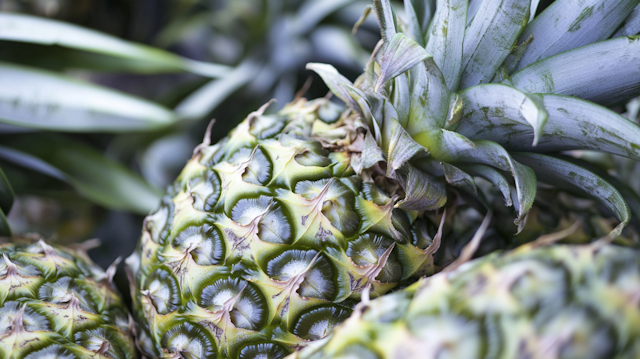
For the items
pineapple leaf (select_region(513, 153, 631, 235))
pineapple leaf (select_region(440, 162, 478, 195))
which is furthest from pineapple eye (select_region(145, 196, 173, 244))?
pineapple leaf (select_region(513, 153, 631, 235))

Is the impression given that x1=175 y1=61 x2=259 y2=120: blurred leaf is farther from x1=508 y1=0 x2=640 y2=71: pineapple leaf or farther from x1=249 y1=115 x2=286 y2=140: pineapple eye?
x1=508 y1=0 x2=640 y2=71: pineapple leaf

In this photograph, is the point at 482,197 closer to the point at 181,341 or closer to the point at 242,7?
the point at 181,341

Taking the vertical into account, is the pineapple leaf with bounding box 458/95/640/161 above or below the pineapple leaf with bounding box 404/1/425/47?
below

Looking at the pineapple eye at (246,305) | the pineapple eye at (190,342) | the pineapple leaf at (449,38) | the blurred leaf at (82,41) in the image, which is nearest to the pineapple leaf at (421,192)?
the pineapple leaf at (449,38)

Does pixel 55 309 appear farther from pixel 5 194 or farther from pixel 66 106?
pixel 66 106

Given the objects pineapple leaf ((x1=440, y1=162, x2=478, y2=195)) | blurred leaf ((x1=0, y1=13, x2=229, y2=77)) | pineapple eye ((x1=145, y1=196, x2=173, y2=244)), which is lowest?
pineapple eye ((x1=145, y1=196, x2=173, y2=244))

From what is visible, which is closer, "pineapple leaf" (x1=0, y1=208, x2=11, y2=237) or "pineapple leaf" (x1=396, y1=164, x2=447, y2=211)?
"pineapple leaf" (x1=396, y1=164, x2=447, y2=211)

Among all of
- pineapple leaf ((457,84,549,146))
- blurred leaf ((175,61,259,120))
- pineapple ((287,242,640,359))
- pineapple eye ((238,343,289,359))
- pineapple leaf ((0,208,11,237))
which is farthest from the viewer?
blurred leaf ((175,61,259,120))

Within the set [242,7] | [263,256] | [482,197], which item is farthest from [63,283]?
[242,7]
